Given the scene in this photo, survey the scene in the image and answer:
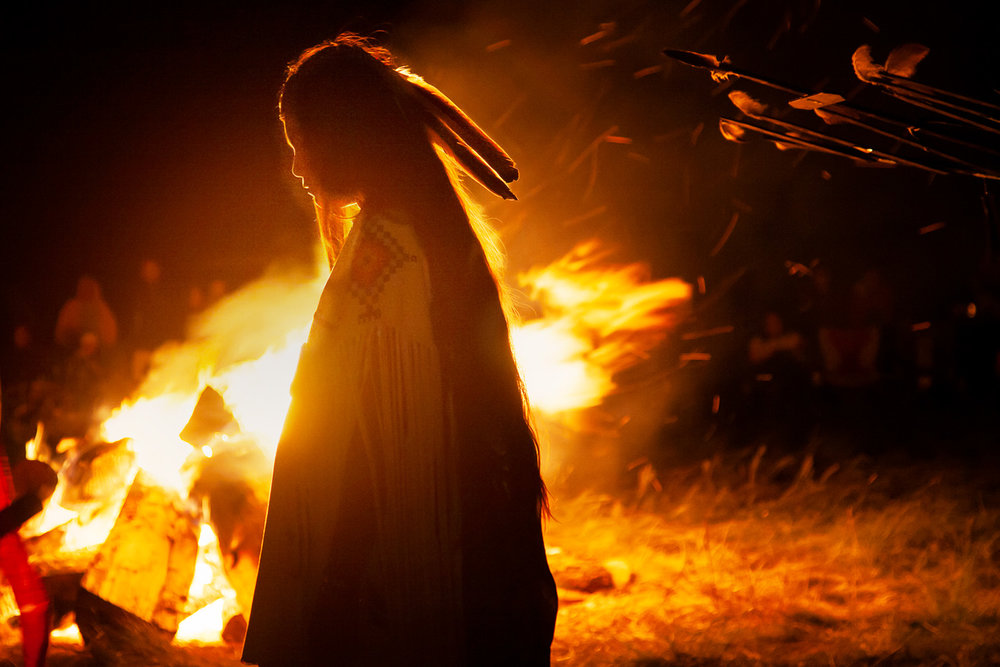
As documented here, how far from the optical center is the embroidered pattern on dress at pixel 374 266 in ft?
6.17

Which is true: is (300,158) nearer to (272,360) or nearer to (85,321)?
(272,360)

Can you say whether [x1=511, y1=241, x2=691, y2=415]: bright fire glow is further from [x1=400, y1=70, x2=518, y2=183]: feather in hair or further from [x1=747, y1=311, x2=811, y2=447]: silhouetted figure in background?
[x1=400, y1=70, x2=518, y2=183]: feather in hair

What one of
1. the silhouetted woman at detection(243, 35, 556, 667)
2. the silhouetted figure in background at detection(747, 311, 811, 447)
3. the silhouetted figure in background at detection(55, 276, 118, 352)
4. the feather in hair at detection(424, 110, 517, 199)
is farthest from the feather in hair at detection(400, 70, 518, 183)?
the silhouetted figure in background at detection(55, 276, 118, 352)

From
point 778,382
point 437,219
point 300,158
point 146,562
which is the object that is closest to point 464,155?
point 437,219

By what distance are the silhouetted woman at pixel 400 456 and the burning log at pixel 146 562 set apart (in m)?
2.36

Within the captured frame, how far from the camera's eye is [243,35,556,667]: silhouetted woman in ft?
6.07

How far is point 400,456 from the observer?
1851 millimetres

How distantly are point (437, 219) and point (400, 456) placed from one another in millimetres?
559

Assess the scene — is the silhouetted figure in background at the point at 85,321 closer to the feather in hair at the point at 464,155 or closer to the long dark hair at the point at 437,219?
the long dark hair at the point at 437,219

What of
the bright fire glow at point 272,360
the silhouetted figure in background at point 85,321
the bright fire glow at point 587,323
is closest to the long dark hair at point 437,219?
the bright fire glow at point 272,360

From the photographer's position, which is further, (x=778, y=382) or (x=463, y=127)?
(x=778, y=382)

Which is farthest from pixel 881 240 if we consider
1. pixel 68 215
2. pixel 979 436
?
pixel 68 215

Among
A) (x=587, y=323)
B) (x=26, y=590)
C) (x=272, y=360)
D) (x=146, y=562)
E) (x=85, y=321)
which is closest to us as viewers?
(x=26, y=590)

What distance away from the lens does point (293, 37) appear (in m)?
8.94
